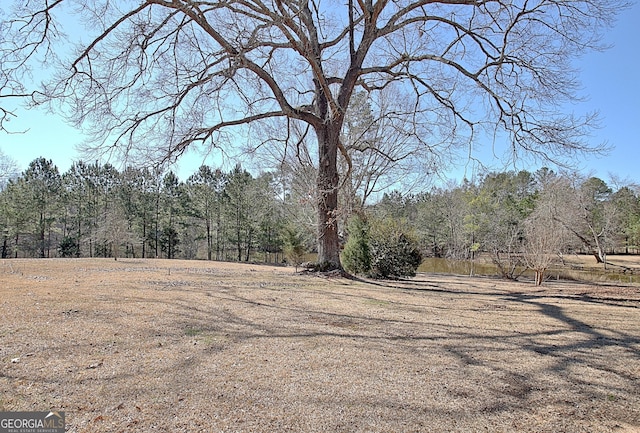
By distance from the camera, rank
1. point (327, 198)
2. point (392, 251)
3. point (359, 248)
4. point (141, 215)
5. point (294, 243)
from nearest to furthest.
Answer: point (327, 198) < point (359, 248) < point (392, 251) < point (294, 243) < point (141, 215)

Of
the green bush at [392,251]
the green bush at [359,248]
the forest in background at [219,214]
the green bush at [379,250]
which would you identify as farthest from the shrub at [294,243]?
the green bush at [392,251]

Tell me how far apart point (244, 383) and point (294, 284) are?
17.7ft

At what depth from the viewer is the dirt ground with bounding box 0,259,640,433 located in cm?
231

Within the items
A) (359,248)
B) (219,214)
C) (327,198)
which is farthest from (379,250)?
(219,214)

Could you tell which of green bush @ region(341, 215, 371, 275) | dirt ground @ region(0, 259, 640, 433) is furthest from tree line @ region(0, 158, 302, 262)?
dirt ground @ region(0, 259, 640, 433)

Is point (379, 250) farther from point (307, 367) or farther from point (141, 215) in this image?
point (141, 215)

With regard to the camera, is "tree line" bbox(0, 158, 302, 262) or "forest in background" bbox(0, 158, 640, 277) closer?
"forest in background" bbox(0, 158, 640, 277)

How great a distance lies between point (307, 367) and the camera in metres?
3.09

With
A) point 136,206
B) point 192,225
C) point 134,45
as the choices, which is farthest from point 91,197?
point 134,45

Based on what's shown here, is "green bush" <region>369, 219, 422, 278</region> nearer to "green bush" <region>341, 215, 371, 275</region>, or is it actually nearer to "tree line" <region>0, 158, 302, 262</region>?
"green bush" <region>341, 215, 371, 275</region>

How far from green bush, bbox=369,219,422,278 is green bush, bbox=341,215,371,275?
0.87ft

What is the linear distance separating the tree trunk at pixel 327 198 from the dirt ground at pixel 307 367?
4360 millimetres

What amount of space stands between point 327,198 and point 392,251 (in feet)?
14.2

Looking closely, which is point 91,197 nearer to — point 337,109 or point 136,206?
point 136,206
